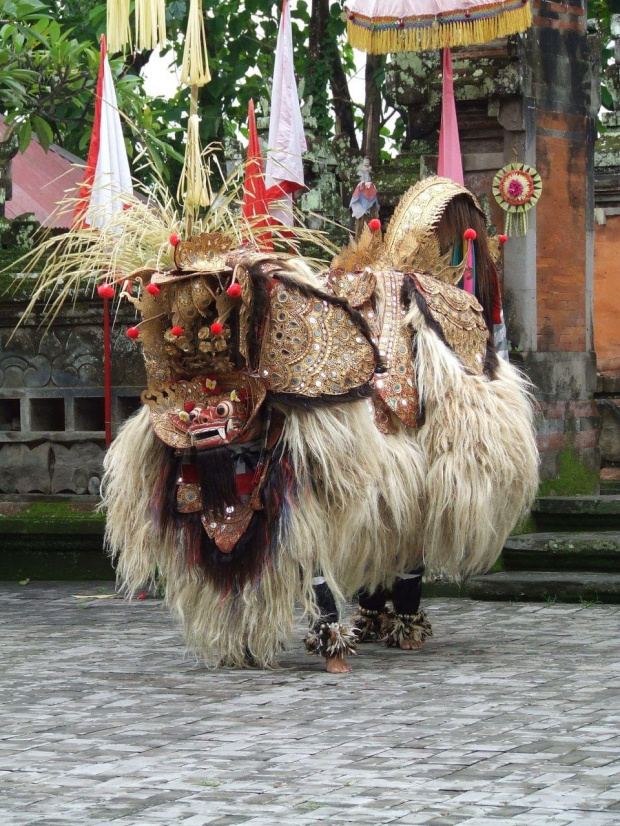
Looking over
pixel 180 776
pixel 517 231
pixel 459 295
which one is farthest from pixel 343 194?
pixel 180 776

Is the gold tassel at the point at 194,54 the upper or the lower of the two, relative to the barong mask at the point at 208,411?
upper

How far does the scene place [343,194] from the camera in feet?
36.6

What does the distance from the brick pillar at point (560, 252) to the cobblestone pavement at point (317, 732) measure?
262 centimetres

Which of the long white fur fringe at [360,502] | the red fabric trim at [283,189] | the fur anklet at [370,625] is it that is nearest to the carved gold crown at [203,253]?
the long white fur fringe at [360,502]

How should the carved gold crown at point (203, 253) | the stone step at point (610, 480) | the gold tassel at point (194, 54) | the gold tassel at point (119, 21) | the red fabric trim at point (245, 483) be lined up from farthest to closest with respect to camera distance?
1. the stone step at point (610, 480)
2. the gold tassel at point (119, 21)
3. the gold tassel at point (194, 54)
4. the red fabric trim at point (245, 483)
5. the carved gold crown at point (203, 253)

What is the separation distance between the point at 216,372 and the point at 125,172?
12.7ft

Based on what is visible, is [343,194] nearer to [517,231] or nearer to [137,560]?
[517,231]

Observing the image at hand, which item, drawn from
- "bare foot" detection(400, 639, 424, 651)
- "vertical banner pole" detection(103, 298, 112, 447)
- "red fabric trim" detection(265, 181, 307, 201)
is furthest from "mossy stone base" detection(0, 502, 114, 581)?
"bare foot" detection(400, 639, 424, 651)

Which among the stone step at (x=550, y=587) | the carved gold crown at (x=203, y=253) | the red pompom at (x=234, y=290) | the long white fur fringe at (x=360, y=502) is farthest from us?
the stone step at (x=550, y=587)

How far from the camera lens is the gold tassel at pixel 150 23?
6.78 metres

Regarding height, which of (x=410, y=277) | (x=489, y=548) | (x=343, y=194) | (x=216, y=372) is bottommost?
(x=489, y=548)

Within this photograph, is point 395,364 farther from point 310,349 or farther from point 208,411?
point 208,411

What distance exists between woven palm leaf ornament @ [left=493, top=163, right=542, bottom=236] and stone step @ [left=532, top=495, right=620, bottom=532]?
1.89 meters

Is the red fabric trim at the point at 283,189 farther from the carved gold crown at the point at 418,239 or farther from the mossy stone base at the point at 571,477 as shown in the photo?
the mossy stone base at the point at 571,477
